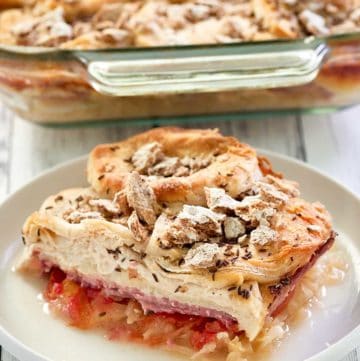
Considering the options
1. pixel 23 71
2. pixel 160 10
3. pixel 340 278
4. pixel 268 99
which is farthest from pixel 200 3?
pixel 340 278

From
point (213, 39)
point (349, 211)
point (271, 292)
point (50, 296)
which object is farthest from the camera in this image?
point (213, 39)

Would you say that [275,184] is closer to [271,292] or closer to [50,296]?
[271,292]

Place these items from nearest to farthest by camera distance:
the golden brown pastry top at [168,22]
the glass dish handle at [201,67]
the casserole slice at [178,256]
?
the casserole slice at [178,256] → the glass dish handle at [201,67] → the golden brown pastry top at [168,22]

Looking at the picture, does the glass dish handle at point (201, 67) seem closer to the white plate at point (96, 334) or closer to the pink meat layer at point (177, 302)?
the white plate at point (96, 334)

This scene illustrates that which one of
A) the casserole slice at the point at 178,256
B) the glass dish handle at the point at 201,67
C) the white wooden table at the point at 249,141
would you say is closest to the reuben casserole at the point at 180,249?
the casserole slice at the point at 178,256

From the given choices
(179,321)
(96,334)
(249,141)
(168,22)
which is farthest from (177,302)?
(168,22)

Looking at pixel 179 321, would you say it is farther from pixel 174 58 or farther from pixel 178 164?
pixel 174 58

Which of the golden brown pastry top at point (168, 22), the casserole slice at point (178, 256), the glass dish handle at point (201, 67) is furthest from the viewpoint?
the golden brown pastry top at point (168, 22)
